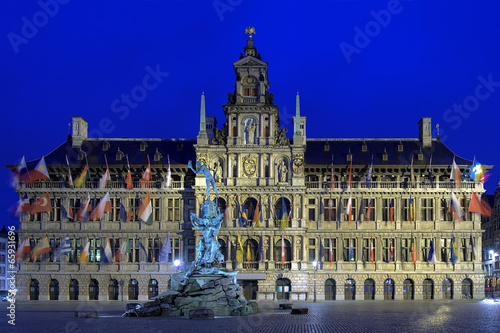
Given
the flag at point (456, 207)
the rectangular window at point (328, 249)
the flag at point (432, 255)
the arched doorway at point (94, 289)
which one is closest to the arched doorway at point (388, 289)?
the flag at point (432, 255)

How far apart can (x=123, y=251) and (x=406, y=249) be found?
101ft

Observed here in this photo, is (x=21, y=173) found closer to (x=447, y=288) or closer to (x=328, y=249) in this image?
(x=328, y=249)

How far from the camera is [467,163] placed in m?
77.4

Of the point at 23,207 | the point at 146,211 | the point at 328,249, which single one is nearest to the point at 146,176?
the point at 146,211

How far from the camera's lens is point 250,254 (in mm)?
73250

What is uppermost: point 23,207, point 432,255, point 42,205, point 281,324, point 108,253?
point 42,205

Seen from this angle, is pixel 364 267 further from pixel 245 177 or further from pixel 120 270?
pixel 120 270

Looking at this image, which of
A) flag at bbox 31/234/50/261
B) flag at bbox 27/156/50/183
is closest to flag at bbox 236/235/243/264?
flag at bbox 31/234/50/261

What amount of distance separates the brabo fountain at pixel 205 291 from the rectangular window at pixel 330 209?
2834 centimetres

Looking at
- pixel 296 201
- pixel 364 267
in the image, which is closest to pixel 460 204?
pixel 364 267

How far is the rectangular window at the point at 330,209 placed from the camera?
75188 mm

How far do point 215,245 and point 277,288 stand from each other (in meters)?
26.0

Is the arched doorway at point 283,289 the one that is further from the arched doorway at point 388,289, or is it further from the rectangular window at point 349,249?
the arched doorway at point 388,289

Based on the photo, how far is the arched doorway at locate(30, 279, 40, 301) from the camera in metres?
74.9
